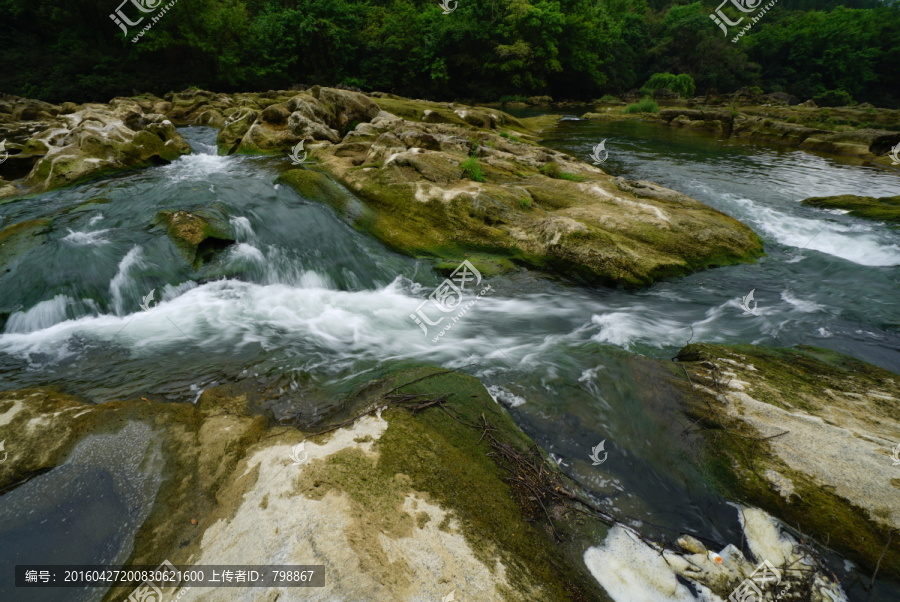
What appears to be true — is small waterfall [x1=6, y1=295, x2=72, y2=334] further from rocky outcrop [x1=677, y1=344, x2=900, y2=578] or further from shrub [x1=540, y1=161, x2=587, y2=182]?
shrub [x1=540, y1=161, x2=587, y2=182]

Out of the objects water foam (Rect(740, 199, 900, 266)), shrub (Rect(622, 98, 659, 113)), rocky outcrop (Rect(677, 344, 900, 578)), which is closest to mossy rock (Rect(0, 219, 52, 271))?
rocky outcrop (Rect(677, 344, 900, 578))

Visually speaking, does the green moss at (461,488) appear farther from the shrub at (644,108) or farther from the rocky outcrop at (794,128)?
the shrub at (644,108)

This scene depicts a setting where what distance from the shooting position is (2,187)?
10.3 meters

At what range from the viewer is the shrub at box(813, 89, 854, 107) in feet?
157

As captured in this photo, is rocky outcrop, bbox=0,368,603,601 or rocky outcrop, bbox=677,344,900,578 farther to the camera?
rocky outcrop, bbox=677,344,900,578

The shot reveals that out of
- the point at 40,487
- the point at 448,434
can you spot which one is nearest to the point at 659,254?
the point at 448,434

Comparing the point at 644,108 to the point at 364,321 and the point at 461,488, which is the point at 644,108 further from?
the point at 461,488

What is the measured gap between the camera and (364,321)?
6.49 m

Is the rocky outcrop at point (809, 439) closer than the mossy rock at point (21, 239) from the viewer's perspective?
→ Yes

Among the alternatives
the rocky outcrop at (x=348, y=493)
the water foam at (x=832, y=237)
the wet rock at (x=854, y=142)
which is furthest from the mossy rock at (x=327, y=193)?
the wet rock at (x=854, y=142)

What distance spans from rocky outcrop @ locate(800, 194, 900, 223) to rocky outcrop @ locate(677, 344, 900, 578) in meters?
8.93

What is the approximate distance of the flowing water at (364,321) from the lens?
4.11m

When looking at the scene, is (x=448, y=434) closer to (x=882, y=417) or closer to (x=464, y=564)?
(x=464, y=564)

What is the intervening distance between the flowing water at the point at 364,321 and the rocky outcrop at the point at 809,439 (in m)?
→ 0.28
